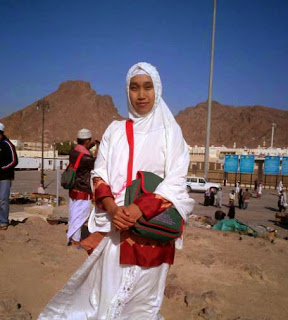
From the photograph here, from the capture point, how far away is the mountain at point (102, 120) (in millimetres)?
137500

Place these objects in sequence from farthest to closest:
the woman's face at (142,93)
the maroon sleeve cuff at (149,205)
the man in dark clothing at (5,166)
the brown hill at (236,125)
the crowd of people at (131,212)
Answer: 1. the brown hill at (236,125)
2. the man in dark clothing at (5,166)
3. the woman's face at (142,93)
4. the crowd of people at (131,212)
5. the maroon sleeve cuff at (149,205)

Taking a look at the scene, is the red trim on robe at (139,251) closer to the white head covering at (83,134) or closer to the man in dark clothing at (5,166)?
the white head covering at (83,134)

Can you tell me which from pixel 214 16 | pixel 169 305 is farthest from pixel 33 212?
pixel 214 16

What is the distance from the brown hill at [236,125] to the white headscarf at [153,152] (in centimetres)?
12196

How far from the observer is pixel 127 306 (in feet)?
5.99

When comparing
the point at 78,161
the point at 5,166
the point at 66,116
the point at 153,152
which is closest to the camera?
the point at 153,152

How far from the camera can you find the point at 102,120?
577ft

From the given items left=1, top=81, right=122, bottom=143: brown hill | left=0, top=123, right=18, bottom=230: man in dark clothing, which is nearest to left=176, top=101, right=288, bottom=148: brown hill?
left=1, top=81, right=122, bottom=143: brown hill

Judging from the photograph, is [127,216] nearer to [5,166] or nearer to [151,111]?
[151,111]

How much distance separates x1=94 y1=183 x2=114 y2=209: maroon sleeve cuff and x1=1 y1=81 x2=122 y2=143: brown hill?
134 metres

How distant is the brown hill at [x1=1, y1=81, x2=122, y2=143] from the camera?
5679 inches

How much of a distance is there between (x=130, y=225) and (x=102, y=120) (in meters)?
178

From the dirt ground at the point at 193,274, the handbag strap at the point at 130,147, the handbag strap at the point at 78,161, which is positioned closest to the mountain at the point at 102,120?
the dirt ground at the point at 193,274

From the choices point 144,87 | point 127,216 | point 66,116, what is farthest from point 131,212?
point 66,116
